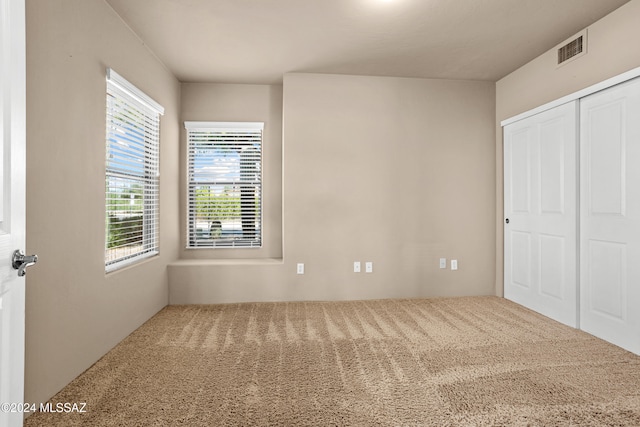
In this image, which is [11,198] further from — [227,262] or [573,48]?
[573,48]

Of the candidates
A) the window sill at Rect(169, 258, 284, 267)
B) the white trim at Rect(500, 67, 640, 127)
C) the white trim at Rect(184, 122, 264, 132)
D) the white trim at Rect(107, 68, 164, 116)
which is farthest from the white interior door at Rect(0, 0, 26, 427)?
the white trim at Rect(500, 67, 640, 127)

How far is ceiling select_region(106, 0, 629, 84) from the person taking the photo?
289 centimetres

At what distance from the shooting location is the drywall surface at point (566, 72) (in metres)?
2.89

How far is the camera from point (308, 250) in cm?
443

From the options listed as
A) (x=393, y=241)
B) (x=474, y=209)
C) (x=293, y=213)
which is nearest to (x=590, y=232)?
(x=474, y=209)

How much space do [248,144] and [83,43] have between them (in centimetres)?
243

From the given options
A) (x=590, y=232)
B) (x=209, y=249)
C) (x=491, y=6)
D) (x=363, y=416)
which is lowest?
(x=363, y=416)

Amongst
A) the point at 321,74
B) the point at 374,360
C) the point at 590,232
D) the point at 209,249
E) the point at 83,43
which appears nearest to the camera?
the point at 83,43

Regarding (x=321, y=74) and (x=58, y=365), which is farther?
(x=321, y=74)

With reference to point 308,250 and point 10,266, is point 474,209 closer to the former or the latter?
point 308,250

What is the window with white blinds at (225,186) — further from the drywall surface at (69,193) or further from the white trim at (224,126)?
the drywall surface at (69,193)

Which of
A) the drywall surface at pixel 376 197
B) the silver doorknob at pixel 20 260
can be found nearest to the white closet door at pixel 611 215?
the drywall surface at pixel 376 197

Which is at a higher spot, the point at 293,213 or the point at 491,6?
the point at 491,6

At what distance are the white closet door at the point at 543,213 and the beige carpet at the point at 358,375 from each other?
34 centimetres
